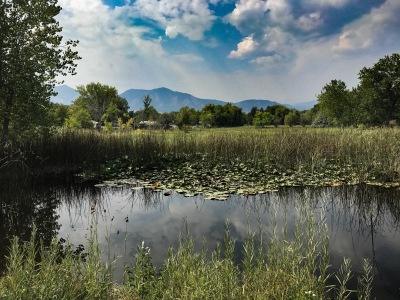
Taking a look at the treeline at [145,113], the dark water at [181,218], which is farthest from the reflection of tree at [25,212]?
the treeline at [145,113]

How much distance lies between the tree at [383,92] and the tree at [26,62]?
36.7 meters

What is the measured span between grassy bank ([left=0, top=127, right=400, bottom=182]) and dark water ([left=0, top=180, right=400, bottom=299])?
5.06 feet

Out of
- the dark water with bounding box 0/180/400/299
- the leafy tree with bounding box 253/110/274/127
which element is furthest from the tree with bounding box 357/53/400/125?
the dark water with bounding box 0/180/400/299

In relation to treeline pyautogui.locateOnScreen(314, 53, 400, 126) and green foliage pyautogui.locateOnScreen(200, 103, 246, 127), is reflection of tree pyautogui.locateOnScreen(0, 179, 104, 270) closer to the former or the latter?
treeline pyautogui.locateOnScreen(314, 53, 400, 126)

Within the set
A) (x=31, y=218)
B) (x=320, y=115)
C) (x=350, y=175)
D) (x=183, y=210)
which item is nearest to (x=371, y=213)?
(x=350, y=175)

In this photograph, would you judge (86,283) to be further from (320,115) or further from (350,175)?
(320,115)

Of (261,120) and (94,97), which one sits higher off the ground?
(94,97)

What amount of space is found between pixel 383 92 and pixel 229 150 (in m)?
34.1

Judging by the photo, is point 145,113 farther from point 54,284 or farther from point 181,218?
point 54,284

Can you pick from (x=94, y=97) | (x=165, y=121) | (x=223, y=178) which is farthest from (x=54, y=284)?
(x=94, y=97)

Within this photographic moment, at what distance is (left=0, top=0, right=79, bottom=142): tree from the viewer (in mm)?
9742

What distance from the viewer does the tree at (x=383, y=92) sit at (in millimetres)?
36406

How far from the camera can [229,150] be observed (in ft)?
39.1

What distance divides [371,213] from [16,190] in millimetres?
9898
